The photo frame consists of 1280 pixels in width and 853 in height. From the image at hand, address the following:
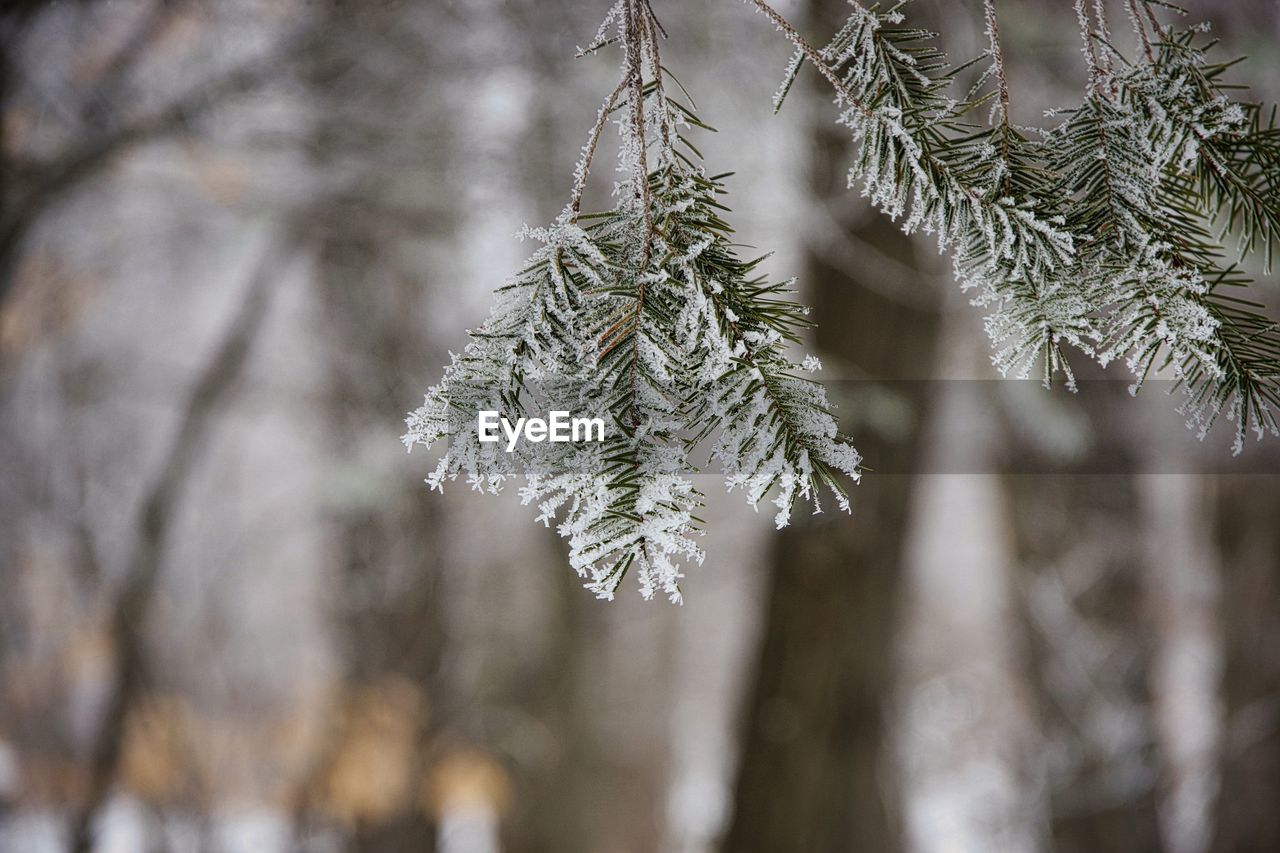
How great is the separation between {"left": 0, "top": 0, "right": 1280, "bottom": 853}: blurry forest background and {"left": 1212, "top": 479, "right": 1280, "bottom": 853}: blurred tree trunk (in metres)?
0.01

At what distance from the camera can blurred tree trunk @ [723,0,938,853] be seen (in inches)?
79.9

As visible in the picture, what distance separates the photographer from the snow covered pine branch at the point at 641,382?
41 cm

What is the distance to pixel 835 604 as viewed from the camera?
2.09 m

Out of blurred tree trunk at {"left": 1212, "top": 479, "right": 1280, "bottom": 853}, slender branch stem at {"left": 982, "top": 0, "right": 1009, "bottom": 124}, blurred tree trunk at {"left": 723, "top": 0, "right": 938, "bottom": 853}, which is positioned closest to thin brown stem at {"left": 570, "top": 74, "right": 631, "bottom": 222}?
slender branch stem at {"left": 982, "top": 0, "right": 1009, "bottom": 124}

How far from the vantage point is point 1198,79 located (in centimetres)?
50

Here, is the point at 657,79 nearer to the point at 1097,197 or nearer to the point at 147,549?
the point at 1097,197

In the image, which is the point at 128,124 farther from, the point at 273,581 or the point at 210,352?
the point at 273,581

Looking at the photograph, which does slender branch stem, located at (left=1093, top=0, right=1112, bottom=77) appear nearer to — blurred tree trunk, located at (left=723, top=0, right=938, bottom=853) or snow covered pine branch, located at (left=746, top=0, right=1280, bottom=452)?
snow covered pine branch, located at (left=746, top=0, right=1280, bottom=452)

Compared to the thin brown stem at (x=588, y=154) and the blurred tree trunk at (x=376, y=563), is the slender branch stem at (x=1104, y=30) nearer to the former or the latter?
the thin brown stem at (x=588, y=154)

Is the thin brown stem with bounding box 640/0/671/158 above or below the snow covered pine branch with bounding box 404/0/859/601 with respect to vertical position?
above

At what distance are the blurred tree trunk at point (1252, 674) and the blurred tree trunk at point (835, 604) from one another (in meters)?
1.89

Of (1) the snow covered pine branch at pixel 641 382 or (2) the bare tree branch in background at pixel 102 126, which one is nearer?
(1) the snow covered pine branch at pixel 641 382

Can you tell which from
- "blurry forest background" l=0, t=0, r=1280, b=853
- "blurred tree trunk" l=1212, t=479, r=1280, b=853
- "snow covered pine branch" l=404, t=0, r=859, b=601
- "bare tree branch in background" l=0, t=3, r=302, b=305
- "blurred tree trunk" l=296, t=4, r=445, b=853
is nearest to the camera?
"snow covered pine branch" l=404, t=0, r=859, b=601

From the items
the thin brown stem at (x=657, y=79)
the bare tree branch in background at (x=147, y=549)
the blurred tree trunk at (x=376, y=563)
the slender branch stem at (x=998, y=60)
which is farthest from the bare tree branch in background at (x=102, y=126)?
the slender branch stem at (x=998, y=60)
